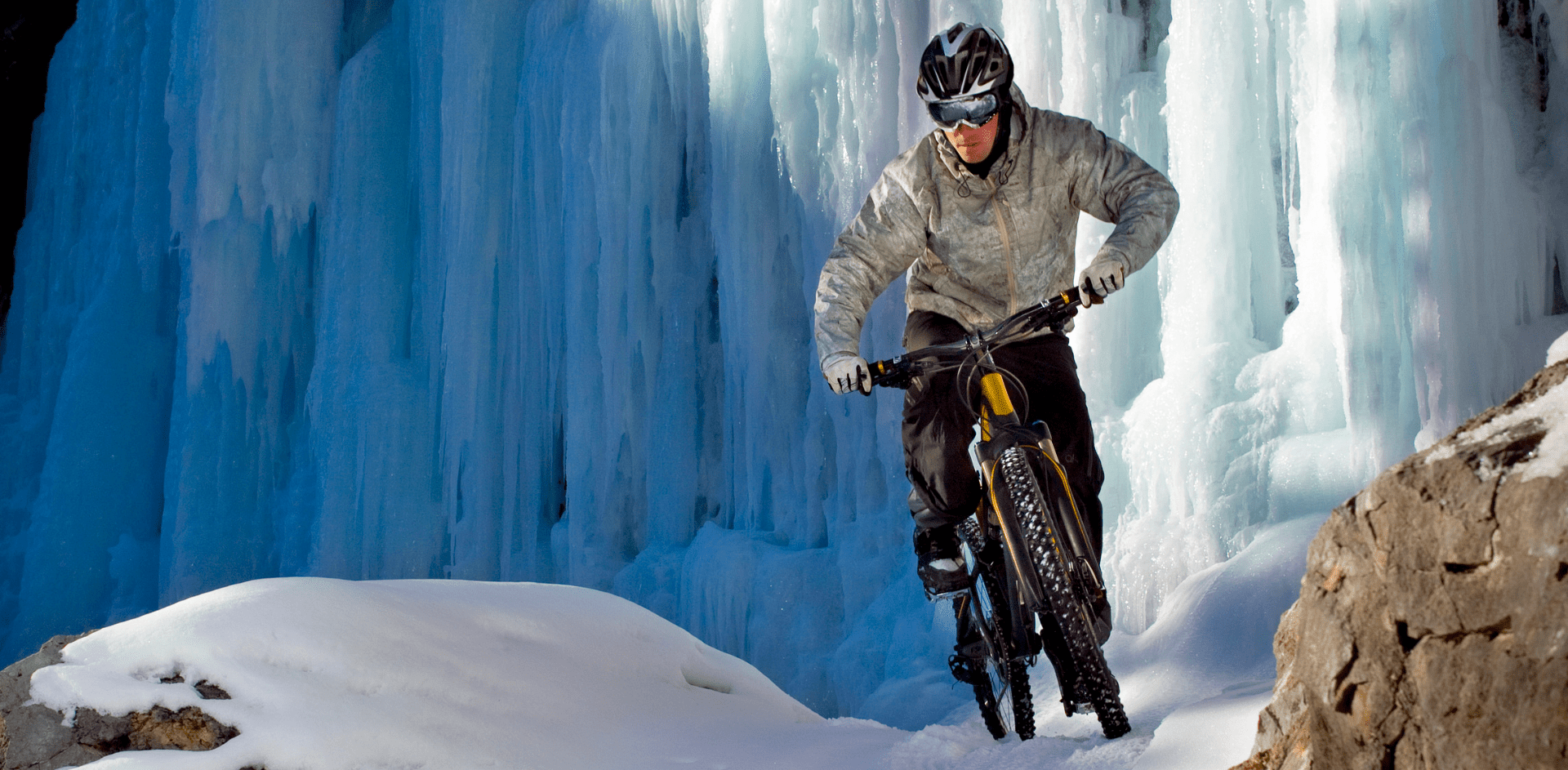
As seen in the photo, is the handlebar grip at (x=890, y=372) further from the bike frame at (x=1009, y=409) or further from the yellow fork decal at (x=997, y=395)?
the yellow fork decal at (x=997, y=395)

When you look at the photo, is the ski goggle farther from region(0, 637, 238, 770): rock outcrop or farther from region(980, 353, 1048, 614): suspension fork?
region(0, 637, 238, 770): rock outcrop

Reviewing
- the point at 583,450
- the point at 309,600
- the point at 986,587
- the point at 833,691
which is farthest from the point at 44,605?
the point at 986,587

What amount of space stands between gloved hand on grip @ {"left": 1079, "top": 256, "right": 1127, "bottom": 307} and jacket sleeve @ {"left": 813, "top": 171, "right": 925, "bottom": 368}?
1.73ft

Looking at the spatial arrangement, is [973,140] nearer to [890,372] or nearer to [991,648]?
[890,372]

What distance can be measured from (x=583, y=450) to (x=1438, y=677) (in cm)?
667

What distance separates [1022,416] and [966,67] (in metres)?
0.71

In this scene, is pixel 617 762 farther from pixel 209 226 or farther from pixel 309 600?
pixel 209 226

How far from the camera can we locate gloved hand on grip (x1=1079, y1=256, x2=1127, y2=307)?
2.08 m

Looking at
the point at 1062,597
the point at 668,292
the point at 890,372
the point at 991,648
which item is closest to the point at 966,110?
the point at 890,372

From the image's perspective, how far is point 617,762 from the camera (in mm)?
2121

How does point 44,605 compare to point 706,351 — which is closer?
point 706,351

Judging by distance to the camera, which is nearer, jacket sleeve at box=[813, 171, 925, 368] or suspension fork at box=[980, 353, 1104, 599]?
suspension fork at box=[980, 353, 1104, 599]

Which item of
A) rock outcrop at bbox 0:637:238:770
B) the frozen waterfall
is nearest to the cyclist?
rock outcrop at bbox 0:637:238:770

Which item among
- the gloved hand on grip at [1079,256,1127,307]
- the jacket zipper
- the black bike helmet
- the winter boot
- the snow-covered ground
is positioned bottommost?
the snow-covered ground
